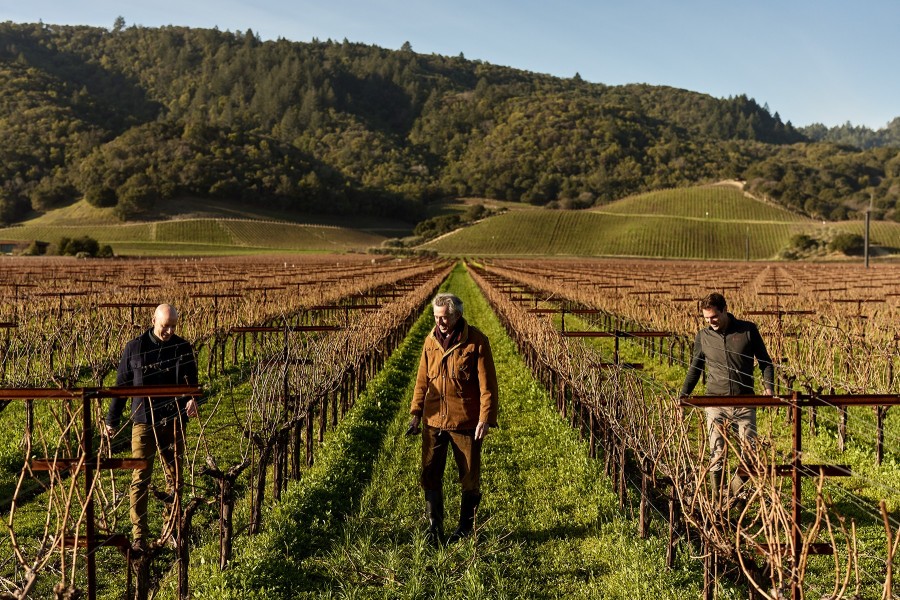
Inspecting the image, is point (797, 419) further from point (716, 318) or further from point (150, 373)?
point (150, 373)

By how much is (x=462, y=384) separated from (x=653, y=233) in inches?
3817

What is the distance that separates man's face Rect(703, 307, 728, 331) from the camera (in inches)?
226

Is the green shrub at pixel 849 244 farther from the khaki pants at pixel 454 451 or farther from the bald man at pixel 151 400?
the bald man at pixel 151 400

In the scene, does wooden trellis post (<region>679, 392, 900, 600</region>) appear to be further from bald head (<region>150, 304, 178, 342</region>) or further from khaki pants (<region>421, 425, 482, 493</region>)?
bald head (<region>150, 304, 178, 342</region>)

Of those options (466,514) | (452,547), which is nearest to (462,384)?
(466,514)

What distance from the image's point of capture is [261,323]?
14320mm

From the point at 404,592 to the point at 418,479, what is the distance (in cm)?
231

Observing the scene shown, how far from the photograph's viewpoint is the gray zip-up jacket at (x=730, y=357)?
5707mm

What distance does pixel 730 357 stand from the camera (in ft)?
18.9

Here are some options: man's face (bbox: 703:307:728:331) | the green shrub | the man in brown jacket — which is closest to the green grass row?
the man in brown jacket

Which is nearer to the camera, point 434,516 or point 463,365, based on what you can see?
point 463,365

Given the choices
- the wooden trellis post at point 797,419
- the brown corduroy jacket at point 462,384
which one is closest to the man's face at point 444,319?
the brown corduroy jacket at point 462,384

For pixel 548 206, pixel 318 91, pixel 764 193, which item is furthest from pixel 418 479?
pixel 318 91

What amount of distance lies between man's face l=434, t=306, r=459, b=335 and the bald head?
190 centimetres
